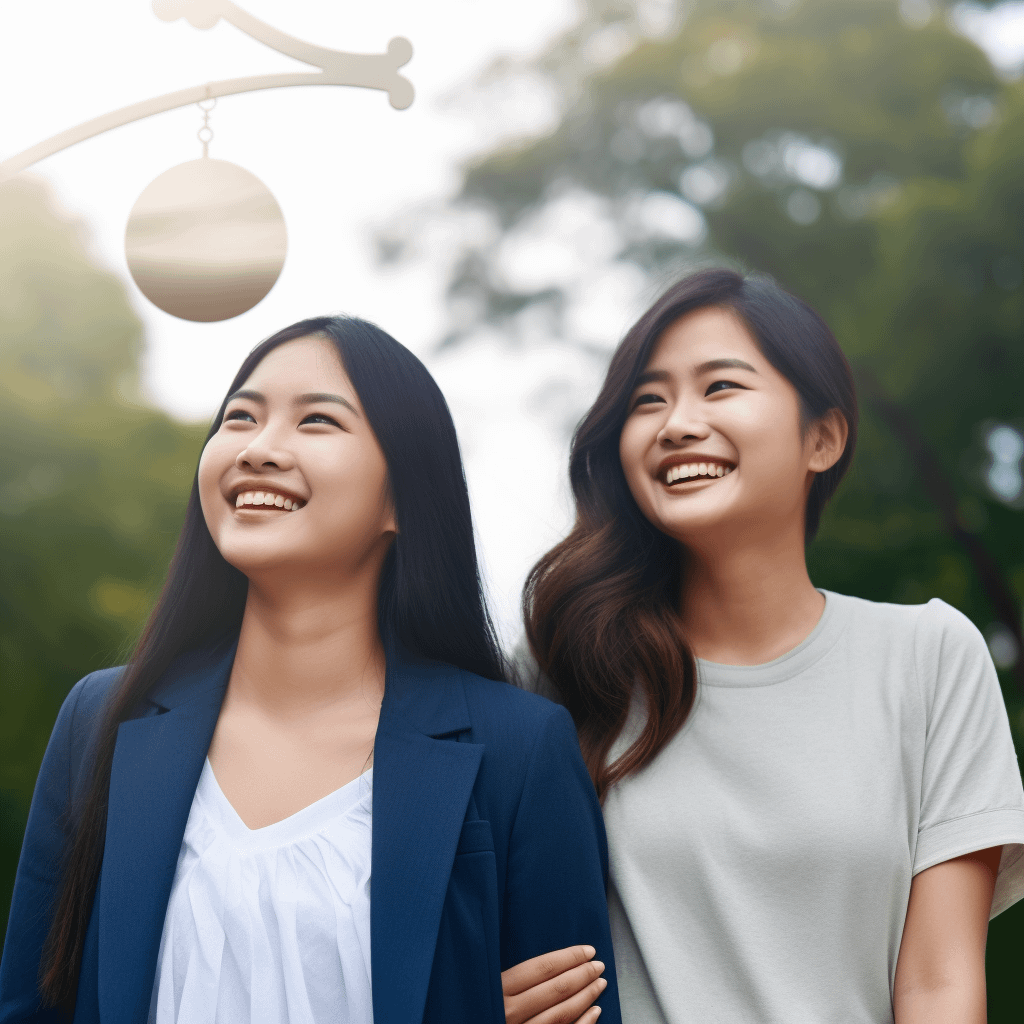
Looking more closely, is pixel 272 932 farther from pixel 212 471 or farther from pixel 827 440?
pixel 827 440

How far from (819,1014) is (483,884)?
0.78m

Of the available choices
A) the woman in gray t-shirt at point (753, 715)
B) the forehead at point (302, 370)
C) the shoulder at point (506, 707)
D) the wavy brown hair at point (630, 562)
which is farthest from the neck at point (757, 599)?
the forehead at point (302, 370)

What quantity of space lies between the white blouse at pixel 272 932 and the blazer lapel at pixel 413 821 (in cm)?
6

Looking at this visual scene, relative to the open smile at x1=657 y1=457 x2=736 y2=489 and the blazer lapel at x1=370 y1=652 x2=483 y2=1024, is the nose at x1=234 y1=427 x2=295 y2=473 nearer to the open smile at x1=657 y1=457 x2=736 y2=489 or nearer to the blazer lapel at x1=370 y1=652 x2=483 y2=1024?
the blazer lapel at x1=370 y1=652 x2=483 y2=1024

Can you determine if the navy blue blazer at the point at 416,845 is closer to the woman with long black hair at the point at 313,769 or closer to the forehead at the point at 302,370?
the woman with long black hair at the point at 313,769

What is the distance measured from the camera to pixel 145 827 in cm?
→ 231

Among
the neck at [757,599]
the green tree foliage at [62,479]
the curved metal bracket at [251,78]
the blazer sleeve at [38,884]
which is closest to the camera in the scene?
the blazer sleeve at [38,884]

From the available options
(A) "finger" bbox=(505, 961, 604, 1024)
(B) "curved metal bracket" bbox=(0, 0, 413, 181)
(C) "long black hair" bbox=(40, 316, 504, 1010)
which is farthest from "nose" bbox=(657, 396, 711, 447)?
(A) "finger" bbox=(505, 961, 604, 1024)

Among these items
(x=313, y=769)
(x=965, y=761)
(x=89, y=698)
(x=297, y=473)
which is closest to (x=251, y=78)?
(x=297, y=473)

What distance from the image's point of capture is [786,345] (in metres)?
2.83

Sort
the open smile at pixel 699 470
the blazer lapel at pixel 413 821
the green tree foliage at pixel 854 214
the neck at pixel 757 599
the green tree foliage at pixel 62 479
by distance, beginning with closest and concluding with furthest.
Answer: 1. the blazer lapel at pixel 413 821
2. the open smile at pixel 699 470
3. the neck at pixel 757 599
4. the green tree foliage at pixel 854 214
5. the green tree foliage at pixel 62 479

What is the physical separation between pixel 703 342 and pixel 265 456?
1086mm

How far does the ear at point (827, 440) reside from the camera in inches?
115

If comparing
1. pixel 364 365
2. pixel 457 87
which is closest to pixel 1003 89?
pixel 457 87
